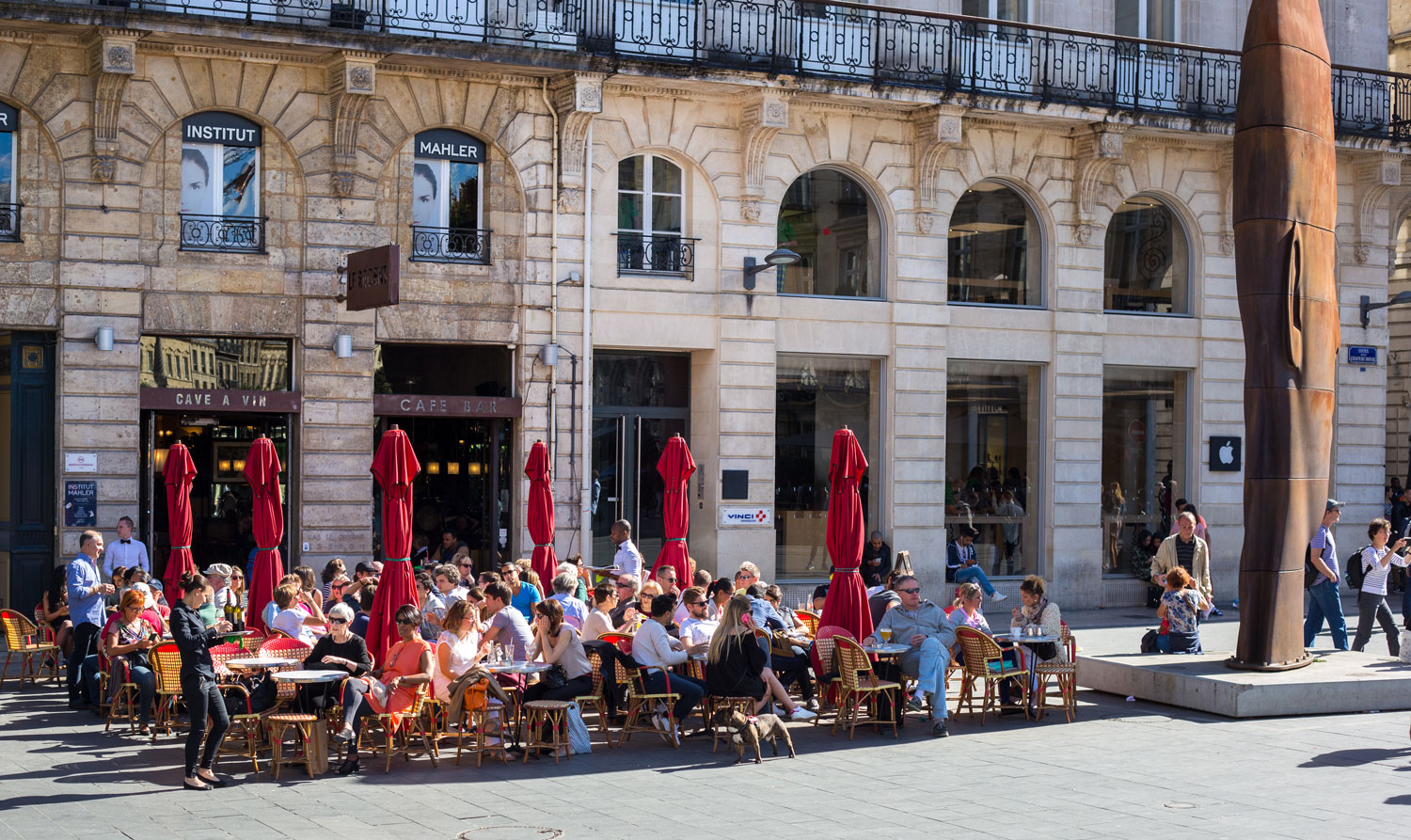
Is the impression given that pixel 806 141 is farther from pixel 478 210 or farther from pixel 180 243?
pixel 180 243

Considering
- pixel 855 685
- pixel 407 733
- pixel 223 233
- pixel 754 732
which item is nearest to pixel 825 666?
pixel 855 685

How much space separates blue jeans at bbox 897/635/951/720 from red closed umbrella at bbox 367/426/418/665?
176 inches

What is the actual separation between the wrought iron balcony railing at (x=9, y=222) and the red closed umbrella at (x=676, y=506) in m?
8.63

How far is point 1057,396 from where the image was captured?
25.3m

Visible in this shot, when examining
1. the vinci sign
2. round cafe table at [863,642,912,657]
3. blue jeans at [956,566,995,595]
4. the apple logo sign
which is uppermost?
the apple logo sign

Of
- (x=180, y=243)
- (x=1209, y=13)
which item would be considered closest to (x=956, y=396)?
(x=1209, y=13)

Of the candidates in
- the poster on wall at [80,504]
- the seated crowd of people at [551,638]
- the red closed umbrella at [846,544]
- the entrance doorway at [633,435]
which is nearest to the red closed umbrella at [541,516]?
the seated crowd of people at [551,638]

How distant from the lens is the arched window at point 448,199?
72.0 feet

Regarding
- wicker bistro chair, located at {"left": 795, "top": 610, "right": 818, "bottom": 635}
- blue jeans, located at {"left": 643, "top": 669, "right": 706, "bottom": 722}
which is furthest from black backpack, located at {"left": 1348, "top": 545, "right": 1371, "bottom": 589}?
blue jeans, located at {"left": 643, "top": 669, "right": 706, "bottom": 722}

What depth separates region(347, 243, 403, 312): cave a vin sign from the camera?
63.3 feet

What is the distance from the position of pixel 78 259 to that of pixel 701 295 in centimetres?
830

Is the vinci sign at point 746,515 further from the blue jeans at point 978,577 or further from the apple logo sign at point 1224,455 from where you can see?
the apple logo sign at point 1224,455

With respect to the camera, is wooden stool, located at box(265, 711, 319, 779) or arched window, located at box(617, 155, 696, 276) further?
arched window, located at box(617, 155, 696, 276)

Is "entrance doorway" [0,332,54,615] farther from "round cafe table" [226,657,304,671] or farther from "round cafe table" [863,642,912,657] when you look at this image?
"round cafe table" [863,642,912,657]
